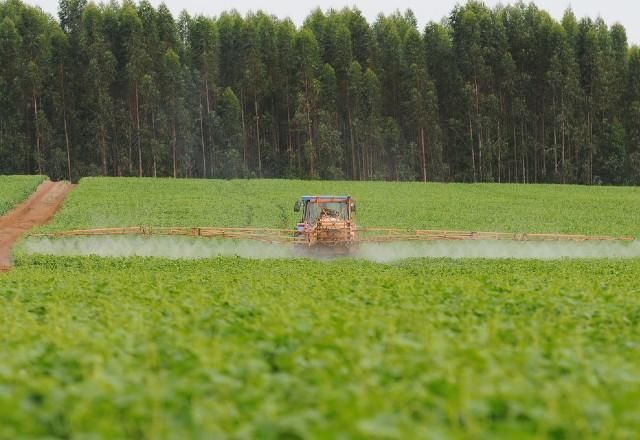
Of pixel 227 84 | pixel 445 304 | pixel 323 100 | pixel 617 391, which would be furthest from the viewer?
pixel 227 84

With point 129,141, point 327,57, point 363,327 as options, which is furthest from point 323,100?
point 363,327

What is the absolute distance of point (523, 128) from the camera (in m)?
91.9

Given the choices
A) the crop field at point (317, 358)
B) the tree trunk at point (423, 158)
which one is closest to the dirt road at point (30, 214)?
the crop field at point (317, 358)

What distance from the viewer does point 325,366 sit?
6180mm

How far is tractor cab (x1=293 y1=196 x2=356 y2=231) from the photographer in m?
31.5

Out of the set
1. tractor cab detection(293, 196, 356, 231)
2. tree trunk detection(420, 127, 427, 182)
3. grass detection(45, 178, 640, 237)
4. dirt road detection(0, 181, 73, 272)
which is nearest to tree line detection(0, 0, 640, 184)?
tree trunk detection(420, 127, 427, 182)

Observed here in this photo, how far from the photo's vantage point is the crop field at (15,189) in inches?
1880

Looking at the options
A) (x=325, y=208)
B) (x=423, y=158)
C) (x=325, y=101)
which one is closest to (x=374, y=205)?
(x=325, y=208)

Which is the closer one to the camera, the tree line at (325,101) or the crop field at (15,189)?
the crop field at (15,189)

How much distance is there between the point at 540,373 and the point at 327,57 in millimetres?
92813

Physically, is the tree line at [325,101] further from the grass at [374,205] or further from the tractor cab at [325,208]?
the tractor cab at [325,208]

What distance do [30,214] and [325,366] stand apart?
44.0 meters

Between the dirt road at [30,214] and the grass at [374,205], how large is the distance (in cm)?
133

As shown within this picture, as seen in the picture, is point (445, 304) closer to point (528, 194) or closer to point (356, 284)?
point (356, 284)
